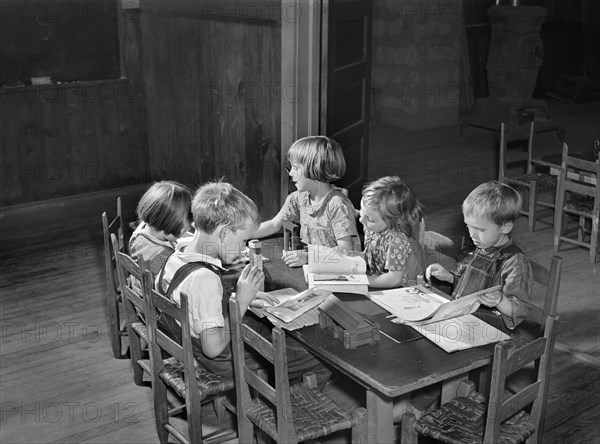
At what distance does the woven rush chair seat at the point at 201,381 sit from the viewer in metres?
3.58

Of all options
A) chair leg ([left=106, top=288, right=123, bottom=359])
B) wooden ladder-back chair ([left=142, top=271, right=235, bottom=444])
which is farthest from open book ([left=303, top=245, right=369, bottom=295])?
chair leg ([left=106, top=288, right=123, bottom=359])

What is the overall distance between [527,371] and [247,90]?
326cm

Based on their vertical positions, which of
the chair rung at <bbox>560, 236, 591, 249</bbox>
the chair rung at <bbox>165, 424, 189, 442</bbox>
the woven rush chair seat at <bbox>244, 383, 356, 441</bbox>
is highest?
the woven rush chair seat at <bbox>244, 383, 356, 441</bbox>

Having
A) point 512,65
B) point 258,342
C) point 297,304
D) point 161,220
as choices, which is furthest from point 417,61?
point 258,342

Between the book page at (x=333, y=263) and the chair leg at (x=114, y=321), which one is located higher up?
the book page at (x=333, y=263)

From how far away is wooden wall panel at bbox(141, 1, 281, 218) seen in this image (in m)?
6.37

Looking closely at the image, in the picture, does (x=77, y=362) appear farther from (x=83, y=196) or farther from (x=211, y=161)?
(x=83, y=196)

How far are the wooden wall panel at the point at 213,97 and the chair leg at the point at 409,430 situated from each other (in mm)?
3380

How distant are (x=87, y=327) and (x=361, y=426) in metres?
2.76

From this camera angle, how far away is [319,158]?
14.5 ft

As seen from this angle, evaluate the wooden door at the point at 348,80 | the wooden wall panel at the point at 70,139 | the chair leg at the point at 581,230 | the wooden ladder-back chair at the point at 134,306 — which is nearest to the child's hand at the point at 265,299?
the wooden ladder-back chair at the point at 134,306

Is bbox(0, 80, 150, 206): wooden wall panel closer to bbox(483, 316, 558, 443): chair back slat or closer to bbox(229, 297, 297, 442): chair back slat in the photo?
bbox(229, 297, 297, 442): chair back slat

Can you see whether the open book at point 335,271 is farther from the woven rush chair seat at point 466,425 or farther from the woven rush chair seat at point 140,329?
the woven rush chair seat at point 140,329

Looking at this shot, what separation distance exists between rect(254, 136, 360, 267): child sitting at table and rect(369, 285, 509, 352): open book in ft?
2.94
